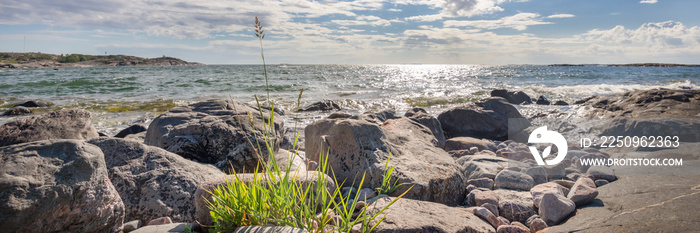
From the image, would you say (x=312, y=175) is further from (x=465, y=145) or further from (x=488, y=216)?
(x=465, y=145)

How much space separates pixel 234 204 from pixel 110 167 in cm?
176

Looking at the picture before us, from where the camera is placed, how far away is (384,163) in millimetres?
3709

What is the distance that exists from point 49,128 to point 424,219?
4395 mm

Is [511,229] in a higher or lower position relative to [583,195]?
lower

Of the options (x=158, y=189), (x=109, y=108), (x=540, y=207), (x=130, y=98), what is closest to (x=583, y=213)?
(x=540, y=207)

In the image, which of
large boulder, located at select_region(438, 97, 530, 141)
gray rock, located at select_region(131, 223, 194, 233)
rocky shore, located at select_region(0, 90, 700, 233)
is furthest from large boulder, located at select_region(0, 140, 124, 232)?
large boulder, located at select_region(438, 97, 530, 141)

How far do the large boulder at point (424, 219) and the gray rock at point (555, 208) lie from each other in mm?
622

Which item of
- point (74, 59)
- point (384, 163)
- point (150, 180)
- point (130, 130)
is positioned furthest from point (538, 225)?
point (74, 59)

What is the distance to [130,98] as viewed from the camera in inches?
650

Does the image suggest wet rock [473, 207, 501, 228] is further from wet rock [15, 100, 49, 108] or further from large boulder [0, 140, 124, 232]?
wet rock [15, 100, 49, 108]

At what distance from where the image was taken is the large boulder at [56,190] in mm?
2014

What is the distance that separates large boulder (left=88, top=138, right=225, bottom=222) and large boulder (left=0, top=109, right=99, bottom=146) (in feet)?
3.37

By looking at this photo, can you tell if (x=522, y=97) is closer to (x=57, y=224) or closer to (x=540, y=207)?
(x=540, y=207)

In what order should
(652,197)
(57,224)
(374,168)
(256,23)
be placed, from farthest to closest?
(374,168)
(652,197)
(57,224)
(256,23)
